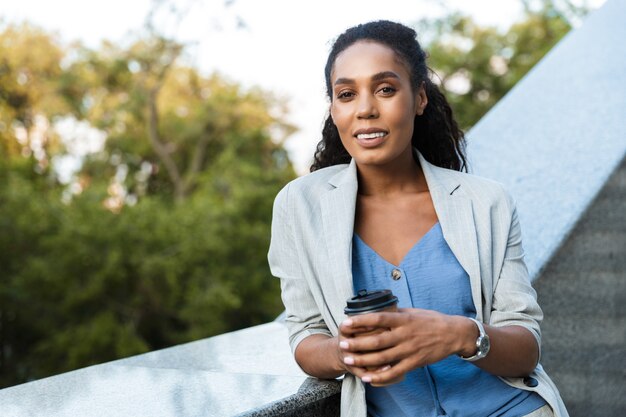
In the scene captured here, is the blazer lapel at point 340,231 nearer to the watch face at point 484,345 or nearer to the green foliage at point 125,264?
the watch face at point 484,345

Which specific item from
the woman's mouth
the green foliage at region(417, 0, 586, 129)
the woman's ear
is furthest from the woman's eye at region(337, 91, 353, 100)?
the green foliage at region(417, 0, 586, 129)

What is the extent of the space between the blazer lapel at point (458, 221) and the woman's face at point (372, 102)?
0.15 meters

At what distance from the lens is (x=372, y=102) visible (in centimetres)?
197

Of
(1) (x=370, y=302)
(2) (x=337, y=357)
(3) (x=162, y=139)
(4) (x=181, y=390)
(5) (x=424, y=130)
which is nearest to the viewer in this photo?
(1) (x=370, y=302)

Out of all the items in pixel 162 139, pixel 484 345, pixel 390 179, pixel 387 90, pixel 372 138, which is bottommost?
pixel 484 345

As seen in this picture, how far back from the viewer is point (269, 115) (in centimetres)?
2131

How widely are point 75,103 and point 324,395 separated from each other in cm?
1943

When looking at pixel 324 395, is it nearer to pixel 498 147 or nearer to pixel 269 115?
pixel 498 147

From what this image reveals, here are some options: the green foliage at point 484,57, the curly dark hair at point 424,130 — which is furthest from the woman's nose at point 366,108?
the green foliage at point 484,57

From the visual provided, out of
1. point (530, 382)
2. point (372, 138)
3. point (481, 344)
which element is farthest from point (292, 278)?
point (530, 382)

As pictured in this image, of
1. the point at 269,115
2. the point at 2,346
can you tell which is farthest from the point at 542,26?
the point at 2,346

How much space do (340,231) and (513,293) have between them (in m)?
0.45

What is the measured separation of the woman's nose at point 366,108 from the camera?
77.2 inches

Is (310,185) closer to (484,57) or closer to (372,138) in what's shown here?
(372,138)
